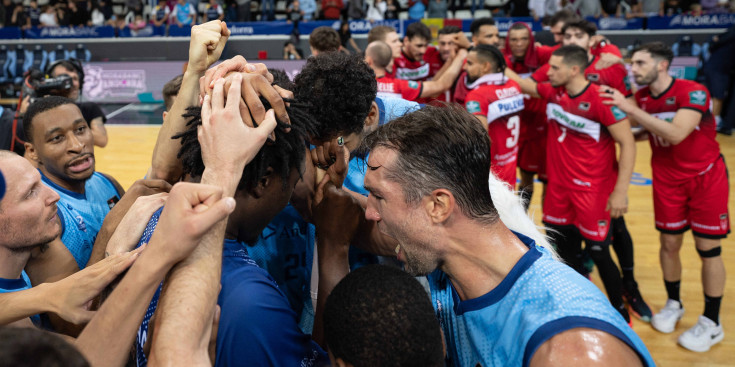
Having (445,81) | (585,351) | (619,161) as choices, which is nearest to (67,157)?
(585,351)

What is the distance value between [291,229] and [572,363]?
127 cm

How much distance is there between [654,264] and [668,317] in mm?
1102

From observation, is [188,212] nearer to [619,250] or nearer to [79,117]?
[79,117]

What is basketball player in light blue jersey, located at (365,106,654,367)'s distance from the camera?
146 cm

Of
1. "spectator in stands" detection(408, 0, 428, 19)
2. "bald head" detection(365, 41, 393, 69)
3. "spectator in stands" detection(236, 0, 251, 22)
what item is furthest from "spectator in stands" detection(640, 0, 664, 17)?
"bald head" detection(365, 41, 393, 69)

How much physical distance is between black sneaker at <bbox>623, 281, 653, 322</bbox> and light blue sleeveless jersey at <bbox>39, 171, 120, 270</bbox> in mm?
3840

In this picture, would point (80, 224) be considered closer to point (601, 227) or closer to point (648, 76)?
point (601, 227)

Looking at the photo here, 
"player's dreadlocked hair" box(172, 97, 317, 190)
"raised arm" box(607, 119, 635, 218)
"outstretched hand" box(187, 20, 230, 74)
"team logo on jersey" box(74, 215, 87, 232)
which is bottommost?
"raised arm" box(607, 119, 635, 218)

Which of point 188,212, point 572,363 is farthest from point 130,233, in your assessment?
point 572,363

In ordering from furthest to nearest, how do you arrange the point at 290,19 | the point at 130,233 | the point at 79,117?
the point at 290,19
the point at 79,117
the point at 130,233

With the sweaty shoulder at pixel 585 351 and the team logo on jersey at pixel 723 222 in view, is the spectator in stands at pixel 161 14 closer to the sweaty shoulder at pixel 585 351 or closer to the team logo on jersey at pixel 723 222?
the team logo on jersey at pixel 723 222

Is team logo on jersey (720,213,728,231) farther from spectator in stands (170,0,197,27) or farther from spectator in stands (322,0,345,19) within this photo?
spectator in stands (170,0,197,27)

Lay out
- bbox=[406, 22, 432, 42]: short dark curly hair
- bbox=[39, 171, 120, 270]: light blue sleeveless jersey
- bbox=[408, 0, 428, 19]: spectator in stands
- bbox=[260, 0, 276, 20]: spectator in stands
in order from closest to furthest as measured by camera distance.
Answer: bbox=[39, 171, 120, 270]: light blue sleeveless jersey
bbox=[406, 22, 432, 42]: short dark curly hair
bbox=[408, 0, 428, 19]: spectator in stands
bbox=[260, 0, 276, 20]: spectator in stands

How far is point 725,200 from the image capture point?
412 cm
